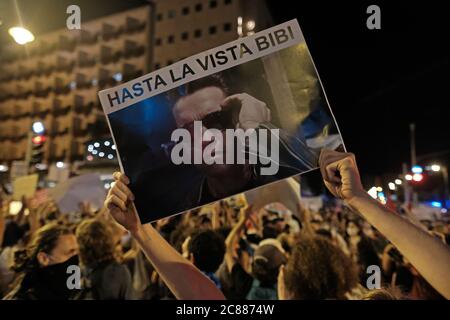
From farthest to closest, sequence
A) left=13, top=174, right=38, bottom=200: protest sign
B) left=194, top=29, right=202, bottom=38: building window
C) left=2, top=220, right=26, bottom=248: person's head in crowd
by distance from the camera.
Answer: left=194, top=29, right=202, bottom=38: building window, left=13, top=174, right=38, bottom=200: protest sign, left=2, top=220, right=26, bottom=248: person's head in crowd

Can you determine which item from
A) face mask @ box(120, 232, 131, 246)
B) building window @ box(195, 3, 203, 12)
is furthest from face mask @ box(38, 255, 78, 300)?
building window @ box(195, 3, 203, 12)

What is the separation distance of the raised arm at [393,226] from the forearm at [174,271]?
721 mm

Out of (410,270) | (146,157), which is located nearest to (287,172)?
(146,157)

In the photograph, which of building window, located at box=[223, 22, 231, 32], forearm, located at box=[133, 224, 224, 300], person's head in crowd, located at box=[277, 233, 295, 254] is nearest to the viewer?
forearm, located at box=[133, 224, 224, 300]

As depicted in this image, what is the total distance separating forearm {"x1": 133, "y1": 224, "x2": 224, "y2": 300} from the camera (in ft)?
5.82

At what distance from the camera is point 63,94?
48438mm

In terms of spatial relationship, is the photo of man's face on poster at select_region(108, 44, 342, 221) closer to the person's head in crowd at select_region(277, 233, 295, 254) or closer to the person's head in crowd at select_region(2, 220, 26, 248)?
the person's head in crowd at select_region(277, 233, 295, 254)

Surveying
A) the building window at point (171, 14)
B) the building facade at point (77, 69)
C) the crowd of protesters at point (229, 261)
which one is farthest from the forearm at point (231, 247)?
the building window at point (171, 14)

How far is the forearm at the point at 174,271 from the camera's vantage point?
177cm

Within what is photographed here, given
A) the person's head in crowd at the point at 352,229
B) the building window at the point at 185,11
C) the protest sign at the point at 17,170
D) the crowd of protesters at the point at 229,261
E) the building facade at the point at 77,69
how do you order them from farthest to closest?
the building facade at the point at 77,69 → the building window at the point at 185,11 → the protest sign at the point at 17,170 → the person's head in crowd at the point at 352,229 → the crowd of protesters at the point at 229,261

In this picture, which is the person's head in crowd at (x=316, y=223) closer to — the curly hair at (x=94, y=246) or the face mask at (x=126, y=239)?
the face mask at (x=126, y=239)

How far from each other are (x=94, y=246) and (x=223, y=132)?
Result: 69.1 inches
